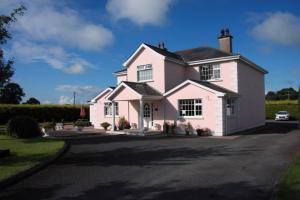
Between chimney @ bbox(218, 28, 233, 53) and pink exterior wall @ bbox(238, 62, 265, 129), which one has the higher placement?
chimney @ bbox(218, 28, 233, 53)

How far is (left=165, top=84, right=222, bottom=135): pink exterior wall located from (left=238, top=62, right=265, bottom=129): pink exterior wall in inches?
159

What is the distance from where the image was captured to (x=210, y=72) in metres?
25.8

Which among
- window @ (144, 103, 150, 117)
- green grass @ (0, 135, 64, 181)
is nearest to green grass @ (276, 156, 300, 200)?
green grass @ (0, 135, 64, 181)

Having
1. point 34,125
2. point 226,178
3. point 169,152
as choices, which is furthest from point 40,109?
point 226,178

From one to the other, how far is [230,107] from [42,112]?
25730mm

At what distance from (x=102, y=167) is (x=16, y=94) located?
69.8m

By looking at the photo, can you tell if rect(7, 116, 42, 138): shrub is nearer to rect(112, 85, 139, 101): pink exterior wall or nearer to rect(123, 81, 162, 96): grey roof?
rect(112, 85, 139, 101): pink exterior wall

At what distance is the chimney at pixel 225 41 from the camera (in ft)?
93.6

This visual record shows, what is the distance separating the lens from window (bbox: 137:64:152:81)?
2634 centimetres

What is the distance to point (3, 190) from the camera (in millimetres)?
7809

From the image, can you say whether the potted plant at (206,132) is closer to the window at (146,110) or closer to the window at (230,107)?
the window at (230,107)

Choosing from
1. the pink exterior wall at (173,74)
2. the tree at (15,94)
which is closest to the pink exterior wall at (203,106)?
the pink exterior wall at (173,74)

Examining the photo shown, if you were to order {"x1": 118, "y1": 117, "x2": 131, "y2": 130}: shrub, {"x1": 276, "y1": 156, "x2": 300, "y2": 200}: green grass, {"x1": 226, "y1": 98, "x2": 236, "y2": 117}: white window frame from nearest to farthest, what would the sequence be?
{"x1": 276, "y1": 156, "x2": 300, "y2": 200}: green grass < {"x1": 226, "y1": 98, "x2": 236, "y2": 117}: white window frame < {"x1": 118, "y1": 117, "x2": 131, "y2": 130}: shrub

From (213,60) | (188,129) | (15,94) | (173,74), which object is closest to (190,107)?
(188,129)
